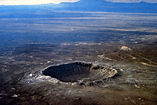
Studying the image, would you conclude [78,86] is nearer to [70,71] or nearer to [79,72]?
[79,72]

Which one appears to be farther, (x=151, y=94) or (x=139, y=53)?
(x=139, y=53)

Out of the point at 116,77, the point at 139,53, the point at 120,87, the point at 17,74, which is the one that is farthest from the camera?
the point at 139,53

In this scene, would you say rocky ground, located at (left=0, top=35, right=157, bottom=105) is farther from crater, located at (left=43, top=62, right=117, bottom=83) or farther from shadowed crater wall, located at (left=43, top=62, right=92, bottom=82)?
shadowed crater wall, located at (left=43, top=62, right=92, bottom=82)

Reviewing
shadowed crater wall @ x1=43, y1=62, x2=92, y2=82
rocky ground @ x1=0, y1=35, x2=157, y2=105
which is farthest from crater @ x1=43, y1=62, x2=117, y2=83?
rocky ground @ x1=0, y1=35, x2=157, y2=105

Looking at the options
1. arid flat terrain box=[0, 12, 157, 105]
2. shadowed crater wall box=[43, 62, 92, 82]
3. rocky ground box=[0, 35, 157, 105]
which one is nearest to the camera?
rocky ground box=[0, 35, 157, 105]

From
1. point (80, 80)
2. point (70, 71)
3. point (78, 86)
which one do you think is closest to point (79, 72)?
point (70, 71)

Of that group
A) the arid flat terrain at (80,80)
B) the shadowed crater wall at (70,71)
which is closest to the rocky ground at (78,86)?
the arid flat terrain at (80,80)

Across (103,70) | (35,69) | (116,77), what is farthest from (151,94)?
(35,69)

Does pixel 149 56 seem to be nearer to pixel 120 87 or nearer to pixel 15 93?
pixel 120 87
